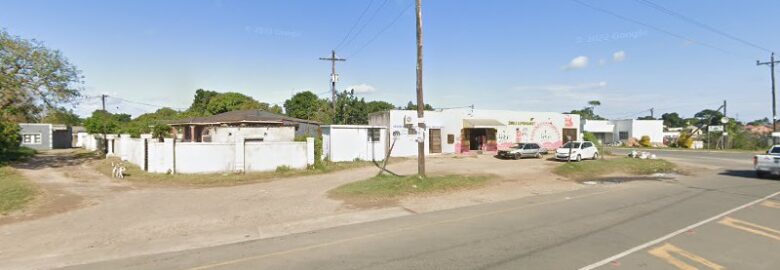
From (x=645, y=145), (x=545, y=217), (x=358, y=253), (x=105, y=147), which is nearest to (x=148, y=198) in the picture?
(x=358, y=253)

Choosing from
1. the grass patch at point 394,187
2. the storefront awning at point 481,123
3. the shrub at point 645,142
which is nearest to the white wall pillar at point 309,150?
the grass patch at point 394,187

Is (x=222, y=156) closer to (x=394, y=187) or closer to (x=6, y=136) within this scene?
(x=394, y=187)

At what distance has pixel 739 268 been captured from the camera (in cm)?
632

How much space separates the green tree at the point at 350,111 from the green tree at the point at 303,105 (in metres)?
20.0

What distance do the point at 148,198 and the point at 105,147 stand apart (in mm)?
28479

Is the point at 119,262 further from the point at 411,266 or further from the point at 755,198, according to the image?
the point at 755,198

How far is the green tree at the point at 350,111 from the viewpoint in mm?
43125

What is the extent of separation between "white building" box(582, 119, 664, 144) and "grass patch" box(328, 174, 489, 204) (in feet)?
177

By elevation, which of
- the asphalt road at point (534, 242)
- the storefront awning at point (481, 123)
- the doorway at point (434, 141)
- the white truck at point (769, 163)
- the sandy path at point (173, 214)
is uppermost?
the storefront awning at point (481, 123)

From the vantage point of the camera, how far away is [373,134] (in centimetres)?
2931

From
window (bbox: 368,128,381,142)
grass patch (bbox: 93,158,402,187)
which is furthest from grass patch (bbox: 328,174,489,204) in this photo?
window (bbox: 368,128,381,142)

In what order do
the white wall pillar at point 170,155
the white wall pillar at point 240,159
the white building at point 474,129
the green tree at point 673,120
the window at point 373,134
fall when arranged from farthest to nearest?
the green tree at point 673,120
the white building at point 474,129
the window at point 373,134
the white wall pillar at point 240,159
the white wall pillar at point 170,155

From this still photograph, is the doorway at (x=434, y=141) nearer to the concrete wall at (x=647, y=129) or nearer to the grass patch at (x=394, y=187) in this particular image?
the grass patch at (x=394, y=187)

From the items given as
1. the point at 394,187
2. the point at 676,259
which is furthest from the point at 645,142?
the point at 676,259
